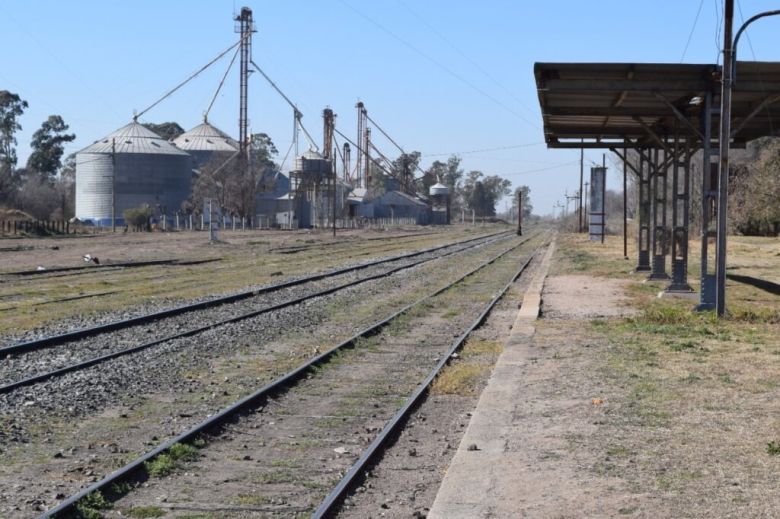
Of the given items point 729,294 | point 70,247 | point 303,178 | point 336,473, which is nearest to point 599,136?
point 729,294

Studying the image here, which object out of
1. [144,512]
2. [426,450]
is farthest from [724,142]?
[144,512]

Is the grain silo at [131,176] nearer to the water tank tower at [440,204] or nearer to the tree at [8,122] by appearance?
the tree at [8,122]

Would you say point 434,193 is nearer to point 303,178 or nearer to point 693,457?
point 303,178

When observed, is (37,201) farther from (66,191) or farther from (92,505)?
(92,505)

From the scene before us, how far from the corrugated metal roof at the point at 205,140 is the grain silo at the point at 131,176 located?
20.1 metres

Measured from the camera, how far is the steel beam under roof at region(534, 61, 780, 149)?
20.3m

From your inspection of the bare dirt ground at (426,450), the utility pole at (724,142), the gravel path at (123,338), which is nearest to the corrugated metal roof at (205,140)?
the gravel path at (123,338)

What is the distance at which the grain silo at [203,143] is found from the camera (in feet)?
438

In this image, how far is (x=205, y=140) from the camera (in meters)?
137

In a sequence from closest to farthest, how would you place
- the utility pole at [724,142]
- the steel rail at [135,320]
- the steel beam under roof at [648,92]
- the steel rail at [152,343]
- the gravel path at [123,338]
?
the steel rail at [152,343] < the gravel path at [123,338] < the steel rail at [135,320] < the utility pole at [724,142] < the steel beam under roof at [648,92]

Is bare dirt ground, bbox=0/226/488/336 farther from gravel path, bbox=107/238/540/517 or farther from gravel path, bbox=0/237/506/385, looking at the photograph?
gravel path, bbox=107/238/540/517

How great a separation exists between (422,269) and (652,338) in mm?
21490

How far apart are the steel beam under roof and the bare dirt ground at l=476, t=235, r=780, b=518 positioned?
436 cm

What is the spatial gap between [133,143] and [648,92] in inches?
3787
